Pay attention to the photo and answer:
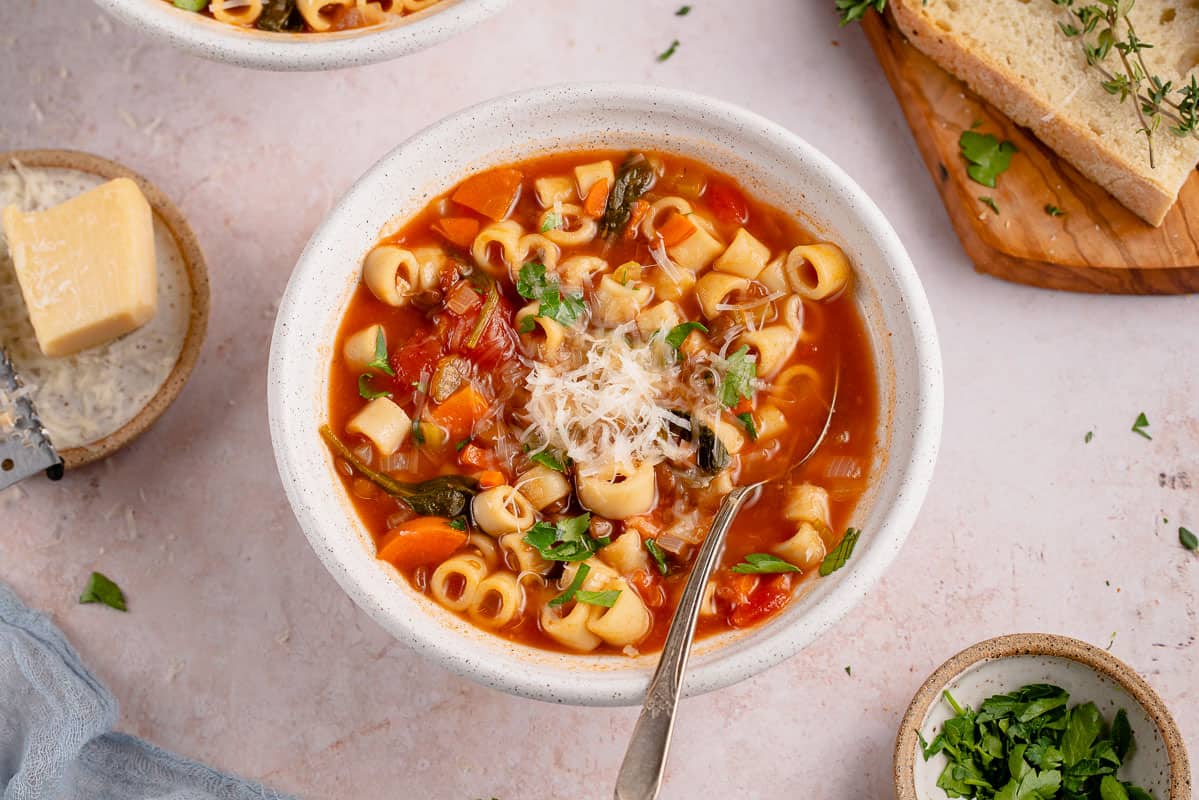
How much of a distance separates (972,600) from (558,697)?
201 cm

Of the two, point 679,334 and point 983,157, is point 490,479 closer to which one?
point 679,334

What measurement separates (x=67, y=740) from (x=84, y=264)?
6.07 feet

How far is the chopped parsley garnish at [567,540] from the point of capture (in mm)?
4168

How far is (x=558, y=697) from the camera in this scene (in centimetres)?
396

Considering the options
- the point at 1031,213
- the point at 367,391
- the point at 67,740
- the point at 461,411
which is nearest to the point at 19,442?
the point at 67,740

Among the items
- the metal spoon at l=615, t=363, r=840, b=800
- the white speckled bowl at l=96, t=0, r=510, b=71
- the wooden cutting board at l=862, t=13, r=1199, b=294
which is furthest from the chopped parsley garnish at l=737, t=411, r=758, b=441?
the white speckled bowl at l=96, t=0, r=510, b=71

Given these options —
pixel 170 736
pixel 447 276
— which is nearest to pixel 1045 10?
pixel 447 276

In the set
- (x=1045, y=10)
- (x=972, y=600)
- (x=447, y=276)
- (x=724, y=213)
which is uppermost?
(x=1045, y=10)

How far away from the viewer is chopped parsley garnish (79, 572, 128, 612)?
16.4 ft

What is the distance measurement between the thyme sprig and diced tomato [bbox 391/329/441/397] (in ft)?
9.65

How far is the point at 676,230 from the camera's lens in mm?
4387

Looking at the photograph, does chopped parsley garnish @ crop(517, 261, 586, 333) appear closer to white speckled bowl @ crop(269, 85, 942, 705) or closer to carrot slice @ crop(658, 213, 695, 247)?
carrot slice @ crop(658, 213, 695, 247)

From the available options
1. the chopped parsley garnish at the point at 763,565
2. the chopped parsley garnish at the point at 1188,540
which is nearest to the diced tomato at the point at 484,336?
the chopped parsley garnish at the point at 763,565

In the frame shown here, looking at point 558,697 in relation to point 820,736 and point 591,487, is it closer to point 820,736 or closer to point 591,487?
point 591,487
